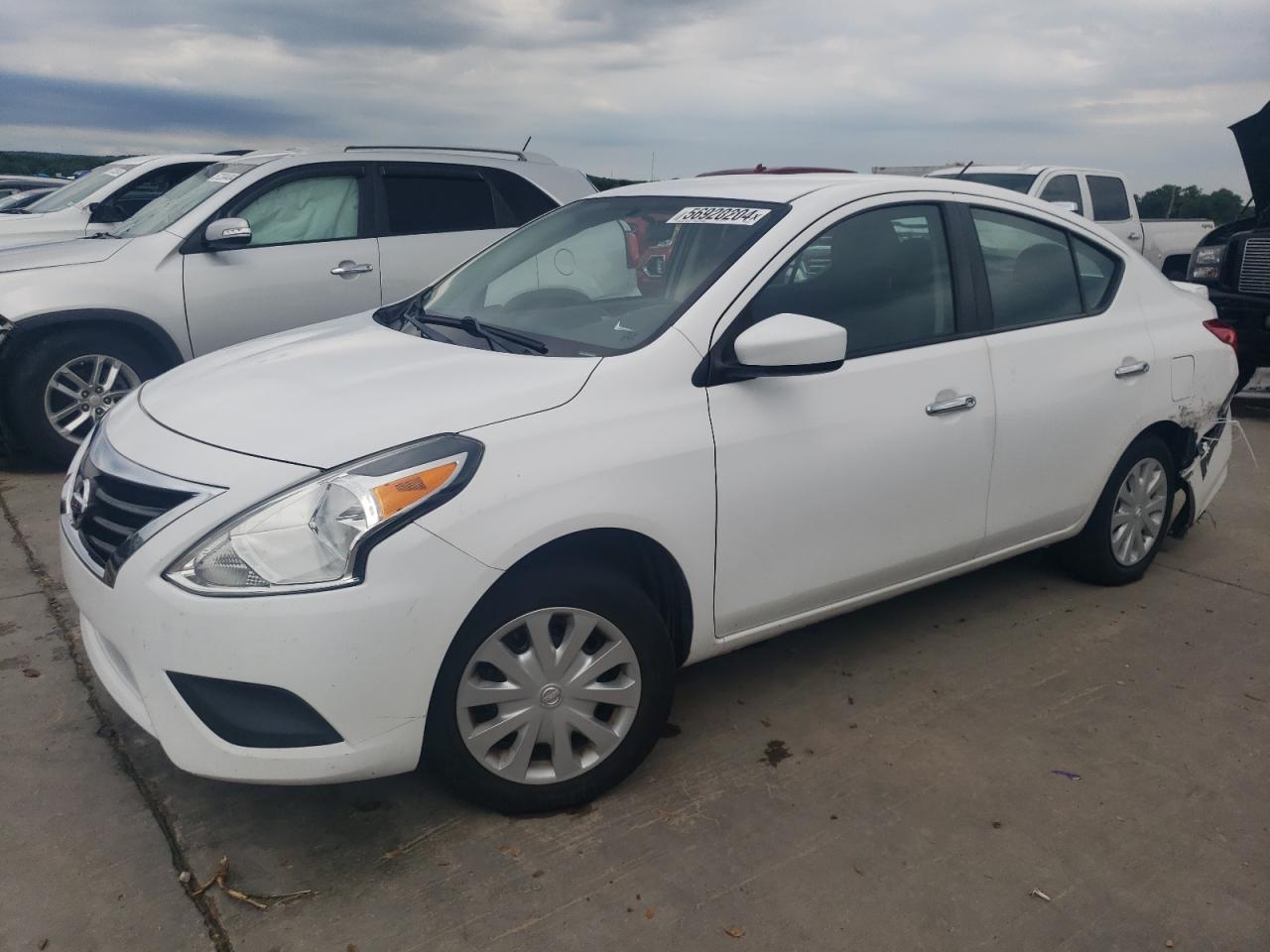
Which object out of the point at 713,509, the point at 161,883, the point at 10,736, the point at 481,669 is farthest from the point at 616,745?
the point at 10,736

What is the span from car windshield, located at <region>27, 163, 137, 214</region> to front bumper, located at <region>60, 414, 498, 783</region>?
350 inches

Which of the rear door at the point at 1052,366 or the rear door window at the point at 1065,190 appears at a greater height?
the rear door window at the point at 1065,190

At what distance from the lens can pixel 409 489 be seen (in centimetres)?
243

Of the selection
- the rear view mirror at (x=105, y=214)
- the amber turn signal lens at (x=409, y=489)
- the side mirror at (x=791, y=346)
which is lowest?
the amber turn signal lens at (x=409, y=489)

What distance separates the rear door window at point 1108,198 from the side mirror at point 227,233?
939cm

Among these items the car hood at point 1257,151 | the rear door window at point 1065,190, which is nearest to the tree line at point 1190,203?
the rear door window at point 1065,190

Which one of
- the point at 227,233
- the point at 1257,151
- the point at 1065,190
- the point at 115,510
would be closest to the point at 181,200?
the point at 227,233

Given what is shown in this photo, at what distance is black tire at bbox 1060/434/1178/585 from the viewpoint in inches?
165

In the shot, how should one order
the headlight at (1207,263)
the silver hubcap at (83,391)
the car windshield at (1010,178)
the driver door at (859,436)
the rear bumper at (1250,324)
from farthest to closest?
the car windshield at (1010,178) → the headlight at (1207,263) → the rear bumper at (1250,324) → the silver hubcap at (83,391) → the driver door at (859,436)

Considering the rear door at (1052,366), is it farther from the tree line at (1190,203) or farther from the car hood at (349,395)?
the tree line at (1190,203)

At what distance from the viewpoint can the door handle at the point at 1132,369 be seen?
4020 mm

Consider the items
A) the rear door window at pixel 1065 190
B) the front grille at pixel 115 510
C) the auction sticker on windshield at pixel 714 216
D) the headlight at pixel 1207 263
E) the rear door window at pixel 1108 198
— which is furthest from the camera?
the rear door window at pixel 1108 198

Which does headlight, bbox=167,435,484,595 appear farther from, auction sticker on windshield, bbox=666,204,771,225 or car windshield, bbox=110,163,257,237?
car windshield, bbox=110,163,257,237

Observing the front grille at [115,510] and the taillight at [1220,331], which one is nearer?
the front grille at [115,510]
